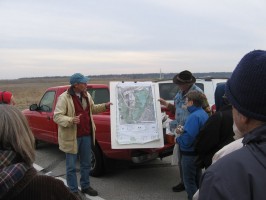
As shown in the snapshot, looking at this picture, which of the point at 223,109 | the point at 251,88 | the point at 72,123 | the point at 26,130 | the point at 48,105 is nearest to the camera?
the point at 251,88

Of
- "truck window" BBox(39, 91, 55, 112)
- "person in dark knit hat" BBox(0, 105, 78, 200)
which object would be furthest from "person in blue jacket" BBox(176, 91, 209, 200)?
"truck window" BBox(39, 91, 55, 112)

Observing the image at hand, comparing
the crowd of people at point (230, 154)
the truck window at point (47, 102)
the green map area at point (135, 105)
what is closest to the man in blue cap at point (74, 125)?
the green map area at point (135, 105)

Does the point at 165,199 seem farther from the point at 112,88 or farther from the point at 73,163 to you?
the point at 112,88

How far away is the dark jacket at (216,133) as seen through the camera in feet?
14.0

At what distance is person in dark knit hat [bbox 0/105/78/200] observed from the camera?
5.76 ft

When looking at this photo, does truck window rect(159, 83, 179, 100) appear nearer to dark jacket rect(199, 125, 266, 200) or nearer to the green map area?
the green map area

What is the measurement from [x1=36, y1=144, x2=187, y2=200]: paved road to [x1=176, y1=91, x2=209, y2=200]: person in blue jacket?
95 centimetres

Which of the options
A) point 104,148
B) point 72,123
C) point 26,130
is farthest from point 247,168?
point 104,148

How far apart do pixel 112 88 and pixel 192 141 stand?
64.6 inches

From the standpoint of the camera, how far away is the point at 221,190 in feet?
4.39

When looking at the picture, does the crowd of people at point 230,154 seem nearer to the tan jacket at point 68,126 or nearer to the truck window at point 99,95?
the tan jacket at point 68,126

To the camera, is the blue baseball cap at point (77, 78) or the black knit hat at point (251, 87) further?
the blue baseball cap at point (77, 78)

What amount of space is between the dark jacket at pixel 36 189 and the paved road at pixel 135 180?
404cm

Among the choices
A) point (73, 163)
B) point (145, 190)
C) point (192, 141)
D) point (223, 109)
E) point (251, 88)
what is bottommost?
point (145, 190)
